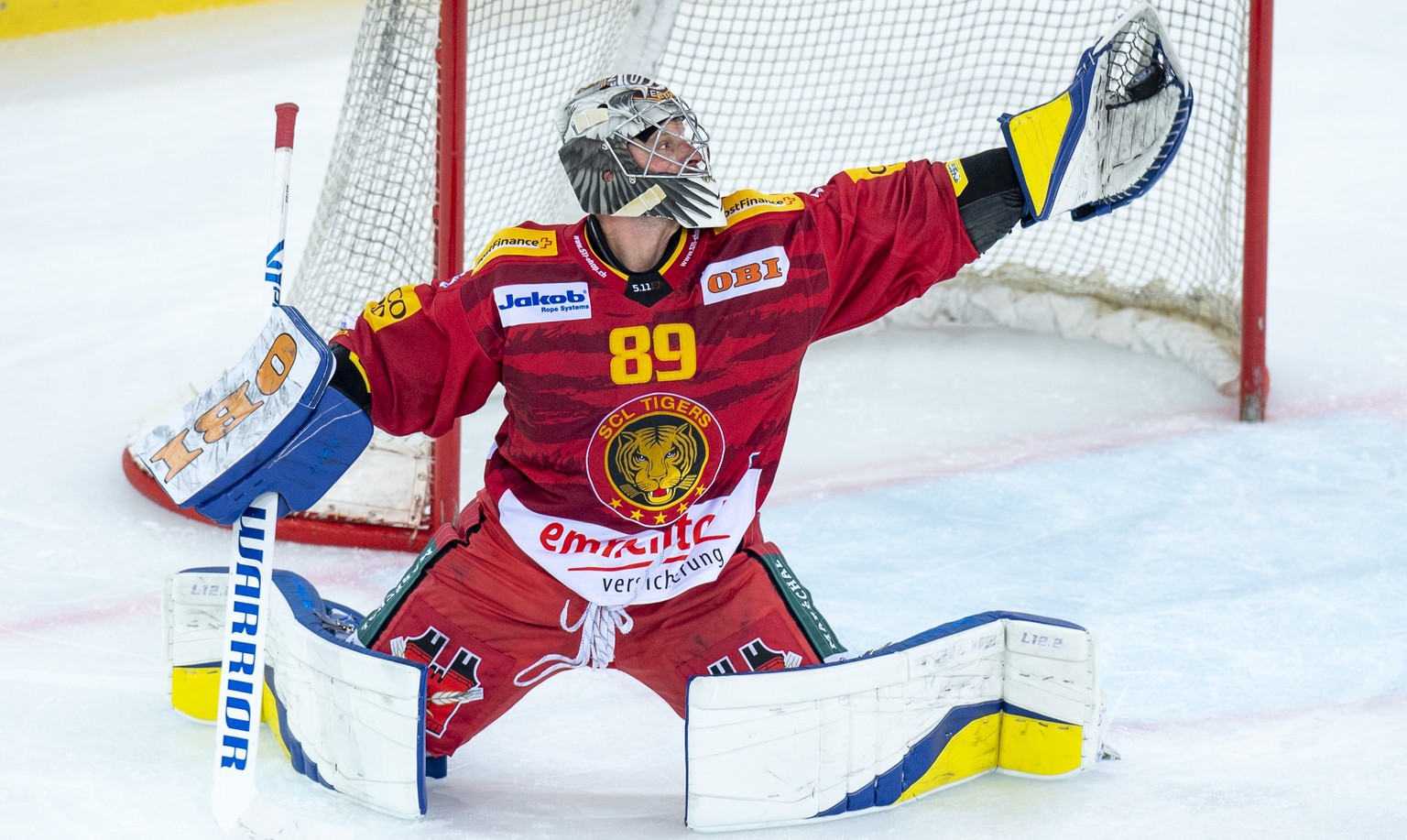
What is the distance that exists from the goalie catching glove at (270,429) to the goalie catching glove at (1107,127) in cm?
98

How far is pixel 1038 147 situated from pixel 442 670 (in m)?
1.11

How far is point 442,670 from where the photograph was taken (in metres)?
2.39

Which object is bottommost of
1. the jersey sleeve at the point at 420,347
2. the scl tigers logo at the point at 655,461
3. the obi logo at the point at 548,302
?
the scl tigers logo at the point at 655,461

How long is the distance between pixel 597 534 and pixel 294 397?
456mm

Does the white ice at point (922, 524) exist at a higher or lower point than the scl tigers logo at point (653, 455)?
lower

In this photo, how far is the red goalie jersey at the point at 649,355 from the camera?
90.1 inches

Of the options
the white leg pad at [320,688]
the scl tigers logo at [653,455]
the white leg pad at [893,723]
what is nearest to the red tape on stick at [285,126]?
the scl tigers logo at [653,455]

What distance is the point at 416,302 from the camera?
92.1 inches

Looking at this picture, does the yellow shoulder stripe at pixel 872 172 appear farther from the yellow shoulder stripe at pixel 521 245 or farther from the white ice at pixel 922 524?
the white ice at pixel 922 524

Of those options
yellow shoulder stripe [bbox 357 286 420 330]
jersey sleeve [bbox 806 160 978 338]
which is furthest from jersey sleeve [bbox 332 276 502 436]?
jersey sleeve [bbox 806 160 978 338]

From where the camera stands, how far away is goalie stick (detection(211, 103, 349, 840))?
2.27m

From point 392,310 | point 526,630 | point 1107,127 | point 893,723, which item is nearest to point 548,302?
point 392,310

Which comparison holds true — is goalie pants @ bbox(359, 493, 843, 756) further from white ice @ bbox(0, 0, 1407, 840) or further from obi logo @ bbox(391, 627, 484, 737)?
white ice @ bbox(0, 0, 1407, 840)

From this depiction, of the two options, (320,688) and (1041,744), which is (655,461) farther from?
(1041,744)
